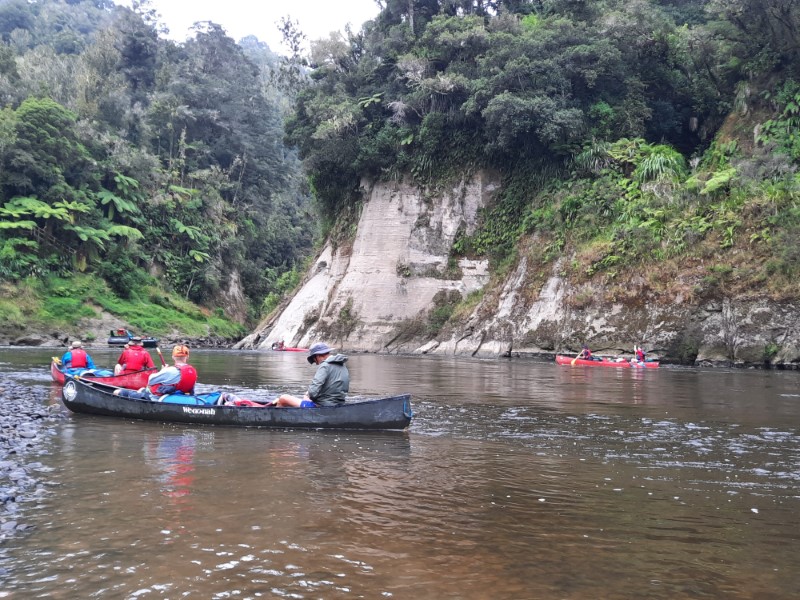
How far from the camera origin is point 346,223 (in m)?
46.2

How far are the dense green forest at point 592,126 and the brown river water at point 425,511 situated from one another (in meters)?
18.9

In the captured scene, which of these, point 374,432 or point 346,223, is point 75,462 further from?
point 346,223

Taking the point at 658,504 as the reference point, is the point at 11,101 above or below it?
above

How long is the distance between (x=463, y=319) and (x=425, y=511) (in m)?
30.8

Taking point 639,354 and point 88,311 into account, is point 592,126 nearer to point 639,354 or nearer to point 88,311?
point 639,354

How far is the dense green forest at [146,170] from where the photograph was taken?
4431cm

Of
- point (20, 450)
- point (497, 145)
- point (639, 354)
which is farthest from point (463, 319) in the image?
point (20, 450)

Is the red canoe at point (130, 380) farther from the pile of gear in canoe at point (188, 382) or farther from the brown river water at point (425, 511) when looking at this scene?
the brown river water at point (425, 511)

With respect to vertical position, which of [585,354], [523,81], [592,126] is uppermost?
[523,81]

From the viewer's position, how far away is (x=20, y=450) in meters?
8.98

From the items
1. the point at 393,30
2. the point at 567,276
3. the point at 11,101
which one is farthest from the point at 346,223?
the point at 11,101

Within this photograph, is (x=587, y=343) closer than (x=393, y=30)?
Yes

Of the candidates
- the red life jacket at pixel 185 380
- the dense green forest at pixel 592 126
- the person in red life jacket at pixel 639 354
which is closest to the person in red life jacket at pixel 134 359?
the red life jacket at pixel 185 380

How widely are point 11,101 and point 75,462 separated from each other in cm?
4926
